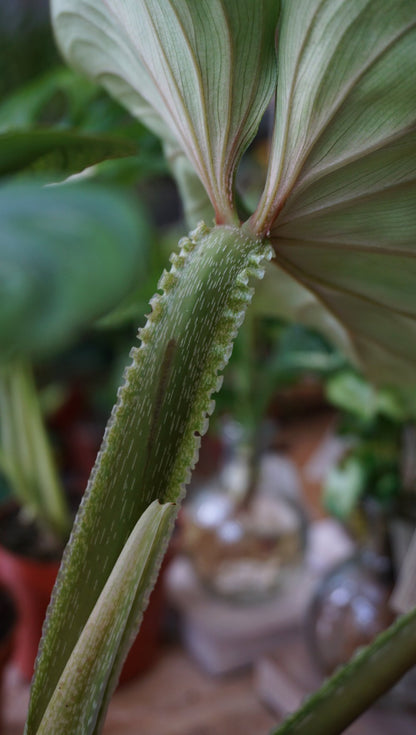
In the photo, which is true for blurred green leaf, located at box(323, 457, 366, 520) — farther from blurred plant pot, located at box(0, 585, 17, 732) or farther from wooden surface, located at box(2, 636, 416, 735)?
blurred plant pot, located at box(0, 585, 17, 732)

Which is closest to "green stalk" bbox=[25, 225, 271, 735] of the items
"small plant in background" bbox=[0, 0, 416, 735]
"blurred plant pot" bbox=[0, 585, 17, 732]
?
"small plant in background" bbox=[0, 0, 416, 735]

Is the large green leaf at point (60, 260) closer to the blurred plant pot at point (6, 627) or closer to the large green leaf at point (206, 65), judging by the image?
the large green leaf at point (206, 65)

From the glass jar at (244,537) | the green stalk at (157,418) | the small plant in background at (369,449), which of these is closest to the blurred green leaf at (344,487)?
the small plant in background at (369,449)

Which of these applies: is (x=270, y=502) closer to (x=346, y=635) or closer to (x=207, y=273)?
(x=346, y=635)

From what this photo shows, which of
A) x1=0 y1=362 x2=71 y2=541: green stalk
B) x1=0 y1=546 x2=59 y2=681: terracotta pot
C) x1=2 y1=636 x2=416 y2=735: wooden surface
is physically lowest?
x1=2 y1=636 x2=416 y2=735: wooden surface

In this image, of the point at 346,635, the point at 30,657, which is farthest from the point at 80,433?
the point at 346,635

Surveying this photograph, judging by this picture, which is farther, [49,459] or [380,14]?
[49,459]
